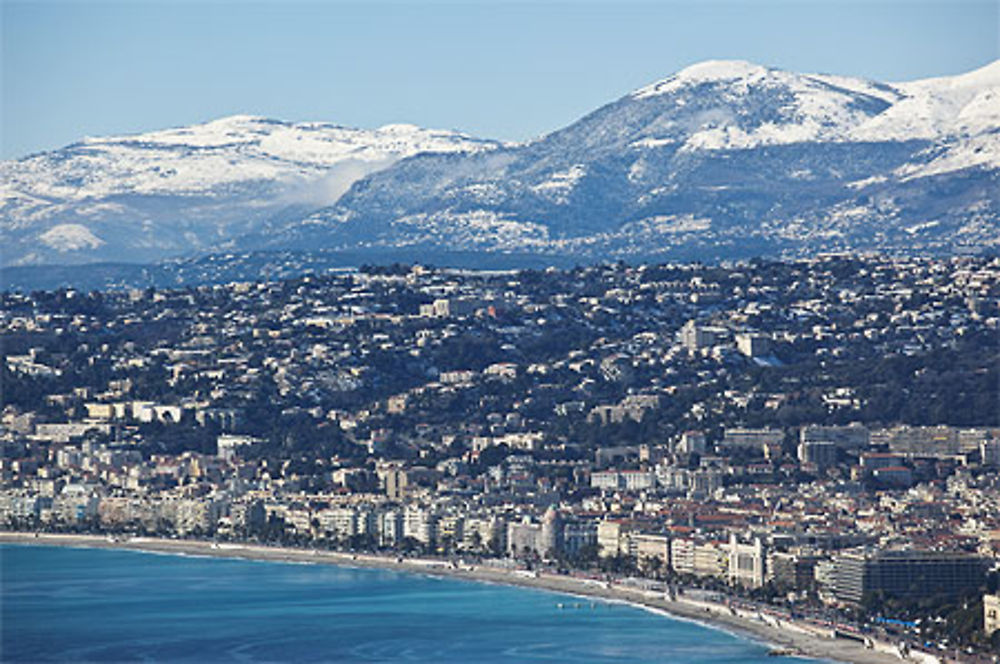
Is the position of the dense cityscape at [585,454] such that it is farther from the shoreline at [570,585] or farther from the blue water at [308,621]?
the blue water at [308,621]

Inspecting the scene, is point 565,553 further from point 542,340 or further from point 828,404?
point 542,340

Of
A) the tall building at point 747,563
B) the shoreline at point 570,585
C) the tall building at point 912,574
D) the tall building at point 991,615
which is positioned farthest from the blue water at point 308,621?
the tall building at point 991,615

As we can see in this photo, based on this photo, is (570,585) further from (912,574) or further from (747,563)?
(912,574)

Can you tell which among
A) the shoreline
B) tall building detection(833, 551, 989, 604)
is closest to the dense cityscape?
tall building detection(833, 551, 989, 604)

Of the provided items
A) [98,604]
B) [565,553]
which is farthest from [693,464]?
[98,604]

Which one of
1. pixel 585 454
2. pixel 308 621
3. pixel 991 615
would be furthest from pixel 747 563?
pixel 585 454

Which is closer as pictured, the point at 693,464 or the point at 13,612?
the point at 13,612

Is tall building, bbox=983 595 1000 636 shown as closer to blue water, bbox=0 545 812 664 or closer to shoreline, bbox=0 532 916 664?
shoreline, bbox=0 532 916 664
